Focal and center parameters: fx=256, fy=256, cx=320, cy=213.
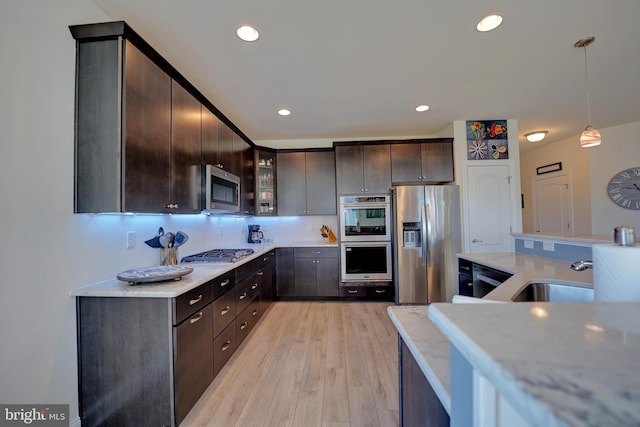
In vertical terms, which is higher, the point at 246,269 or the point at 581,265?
the point at 581,265

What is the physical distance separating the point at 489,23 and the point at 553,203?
4.77 m

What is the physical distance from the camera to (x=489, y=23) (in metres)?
1.78

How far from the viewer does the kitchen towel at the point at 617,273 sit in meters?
0.56

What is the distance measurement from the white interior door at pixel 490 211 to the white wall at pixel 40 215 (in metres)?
4.00

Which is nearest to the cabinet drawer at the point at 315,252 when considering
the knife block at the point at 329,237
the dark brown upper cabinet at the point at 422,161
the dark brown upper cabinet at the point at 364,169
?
the knife block at the point at 329,237

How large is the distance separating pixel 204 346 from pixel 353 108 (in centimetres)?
283

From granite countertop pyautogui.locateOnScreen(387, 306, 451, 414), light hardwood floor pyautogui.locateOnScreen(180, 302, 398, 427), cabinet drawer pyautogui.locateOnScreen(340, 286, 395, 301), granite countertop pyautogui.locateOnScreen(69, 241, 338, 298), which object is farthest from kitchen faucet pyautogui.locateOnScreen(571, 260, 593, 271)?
cabinet drawer pyautogui.locateOnScreen(340, 286, 395, 301)

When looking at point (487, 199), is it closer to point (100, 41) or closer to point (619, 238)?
point (619, 238)

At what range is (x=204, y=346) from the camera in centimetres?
177

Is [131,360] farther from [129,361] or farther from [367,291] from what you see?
[367,291]

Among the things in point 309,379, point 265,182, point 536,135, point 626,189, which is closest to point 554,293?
point 309,379

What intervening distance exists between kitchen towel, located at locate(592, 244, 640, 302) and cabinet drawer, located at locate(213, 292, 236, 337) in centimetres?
203

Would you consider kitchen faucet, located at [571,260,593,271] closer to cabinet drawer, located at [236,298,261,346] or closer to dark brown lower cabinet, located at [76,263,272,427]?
dark brown lower cabinet, located at [76,263,272,427]

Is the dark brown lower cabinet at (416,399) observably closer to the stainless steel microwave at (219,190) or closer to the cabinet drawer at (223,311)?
the cabinet drawer at (223,311)
